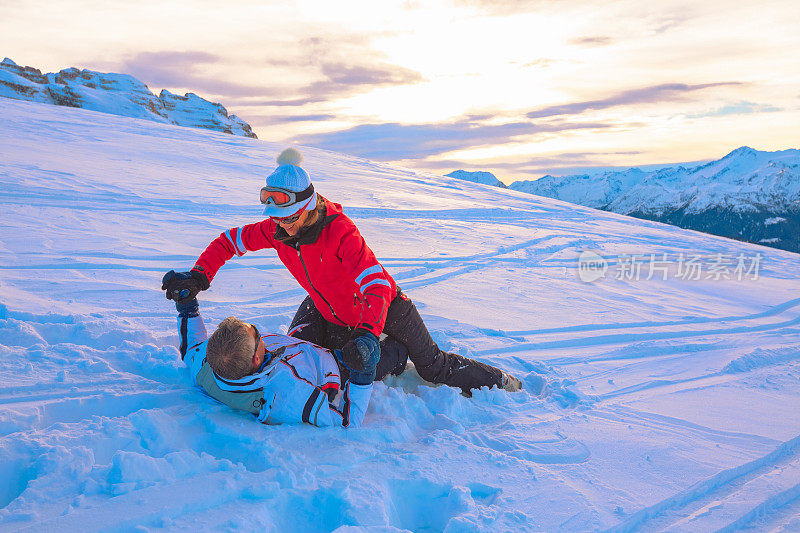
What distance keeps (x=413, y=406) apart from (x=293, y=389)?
85 cm

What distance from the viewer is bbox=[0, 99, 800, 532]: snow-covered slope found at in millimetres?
2301

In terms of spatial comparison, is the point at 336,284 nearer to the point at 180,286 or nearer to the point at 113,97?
the point at 180,286

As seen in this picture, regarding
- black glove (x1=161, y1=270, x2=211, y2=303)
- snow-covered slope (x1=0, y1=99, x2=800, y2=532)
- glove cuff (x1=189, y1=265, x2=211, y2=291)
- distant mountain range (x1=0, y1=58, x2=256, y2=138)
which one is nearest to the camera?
snow-covered slope (x1=0, y1=99, x2=800, y2=532)

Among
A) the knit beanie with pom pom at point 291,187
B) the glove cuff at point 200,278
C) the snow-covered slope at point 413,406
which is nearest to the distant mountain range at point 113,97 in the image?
the snow-covered slope at point 413,406

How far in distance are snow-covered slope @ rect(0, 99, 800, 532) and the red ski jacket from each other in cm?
66

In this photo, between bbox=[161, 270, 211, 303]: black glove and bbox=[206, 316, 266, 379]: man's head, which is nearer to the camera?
bbox=[206, 316, 266, 379]: man's head

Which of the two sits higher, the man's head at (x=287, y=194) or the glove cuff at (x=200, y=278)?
the man's head at (x=287, y=194)

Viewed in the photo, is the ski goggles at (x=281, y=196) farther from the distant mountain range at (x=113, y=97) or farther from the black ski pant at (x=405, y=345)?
the distant mountain range at (x=113, y=97)

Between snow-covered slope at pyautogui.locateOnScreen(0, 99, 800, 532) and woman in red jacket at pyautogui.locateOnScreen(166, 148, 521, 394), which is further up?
woman in red jacket at pyautogui.locateOnScreen(166, 148, 521, 394)

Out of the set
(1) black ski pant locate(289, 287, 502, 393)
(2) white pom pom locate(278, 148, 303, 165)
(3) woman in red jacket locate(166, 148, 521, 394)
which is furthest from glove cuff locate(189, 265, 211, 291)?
(2) white pom pom locate(278, 148, 303, 165)

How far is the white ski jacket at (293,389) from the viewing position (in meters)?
2.82

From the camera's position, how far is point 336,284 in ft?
10.4

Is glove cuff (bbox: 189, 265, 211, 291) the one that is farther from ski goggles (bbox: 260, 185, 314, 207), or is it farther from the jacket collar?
ski goggles (bbox: 260, 185, 314, 207)

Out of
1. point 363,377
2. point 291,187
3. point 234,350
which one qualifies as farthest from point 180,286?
point 363,377
